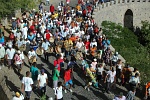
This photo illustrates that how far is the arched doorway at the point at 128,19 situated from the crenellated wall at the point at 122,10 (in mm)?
362

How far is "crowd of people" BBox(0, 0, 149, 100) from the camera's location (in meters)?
19.8

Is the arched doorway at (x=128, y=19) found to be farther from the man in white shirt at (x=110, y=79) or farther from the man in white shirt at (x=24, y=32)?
the man in white shirt at (x=110, y=79)

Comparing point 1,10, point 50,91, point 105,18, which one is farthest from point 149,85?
point 105,18

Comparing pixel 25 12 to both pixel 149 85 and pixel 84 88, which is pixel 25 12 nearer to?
pixel 84 88

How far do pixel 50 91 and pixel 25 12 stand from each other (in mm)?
11735

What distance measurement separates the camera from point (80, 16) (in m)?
33.9

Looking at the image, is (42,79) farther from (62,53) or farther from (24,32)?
(24,32)

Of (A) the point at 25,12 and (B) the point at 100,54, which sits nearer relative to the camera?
(B) the point at 100,54

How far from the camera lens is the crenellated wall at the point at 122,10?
42844mm

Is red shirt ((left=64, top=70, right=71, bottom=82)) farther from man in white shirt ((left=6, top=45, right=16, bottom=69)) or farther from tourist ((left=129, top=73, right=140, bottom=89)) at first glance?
man in white shirt ((left=6, top=45, right=16, bottom=69))

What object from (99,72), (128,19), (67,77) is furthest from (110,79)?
(128,19)

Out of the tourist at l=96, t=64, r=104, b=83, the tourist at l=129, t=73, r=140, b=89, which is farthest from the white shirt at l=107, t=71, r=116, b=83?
the tourist at l=129, t=73, r=140, b=89

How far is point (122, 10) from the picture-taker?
151 ft

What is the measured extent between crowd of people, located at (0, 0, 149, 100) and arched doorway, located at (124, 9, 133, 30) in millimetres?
16741
